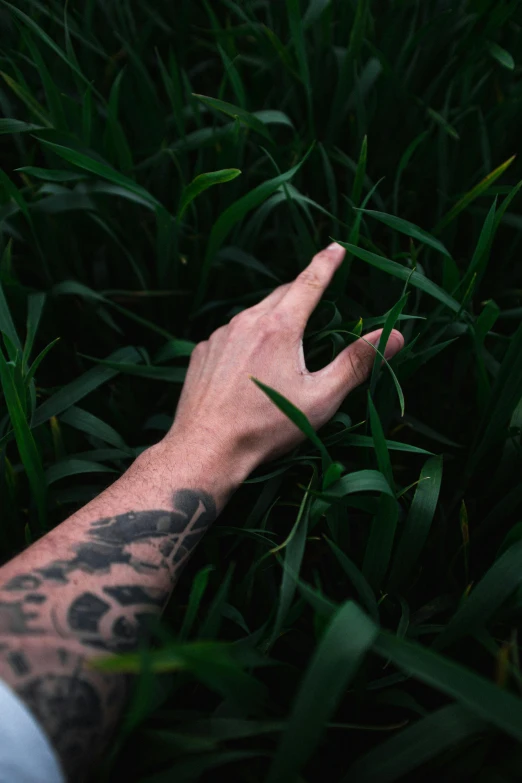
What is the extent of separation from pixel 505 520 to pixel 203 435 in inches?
17.2

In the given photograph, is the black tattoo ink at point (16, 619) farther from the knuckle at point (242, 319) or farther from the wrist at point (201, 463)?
the knuckle at point (242, 319)

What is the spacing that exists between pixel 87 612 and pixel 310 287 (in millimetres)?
558

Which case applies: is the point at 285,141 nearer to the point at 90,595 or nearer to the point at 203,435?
the point at 203,435

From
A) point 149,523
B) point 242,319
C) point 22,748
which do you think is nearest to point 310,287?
point 242,319

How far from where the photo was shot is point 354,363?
2.66 ft

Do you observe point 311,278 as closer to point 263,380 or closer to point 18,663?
point 263,380

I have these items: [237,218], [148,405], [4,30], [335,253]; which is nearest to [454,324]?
[335,253]

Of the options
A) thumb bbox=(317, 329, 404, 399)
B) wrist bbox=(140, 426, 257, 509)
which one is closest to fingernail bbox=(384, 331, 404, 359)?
thumb bbox=(317, 329, 404, 399)

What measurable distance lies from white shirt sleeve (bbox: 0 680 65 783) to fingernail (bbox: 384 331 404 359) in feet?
1.93

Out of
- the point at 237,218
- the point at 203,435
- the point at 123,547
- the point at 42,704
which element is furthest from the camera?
the point at 237,218

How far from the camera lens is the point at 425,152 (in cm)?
106

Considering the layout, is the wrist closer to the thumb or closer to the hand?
the hand

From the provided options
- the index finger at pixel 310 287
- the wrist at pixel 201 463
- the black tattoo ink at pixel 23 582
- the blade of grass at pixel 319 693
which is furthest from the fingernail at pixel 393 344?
the black tattoo ink at pixel 23 582

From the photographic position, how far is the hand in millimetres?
790
